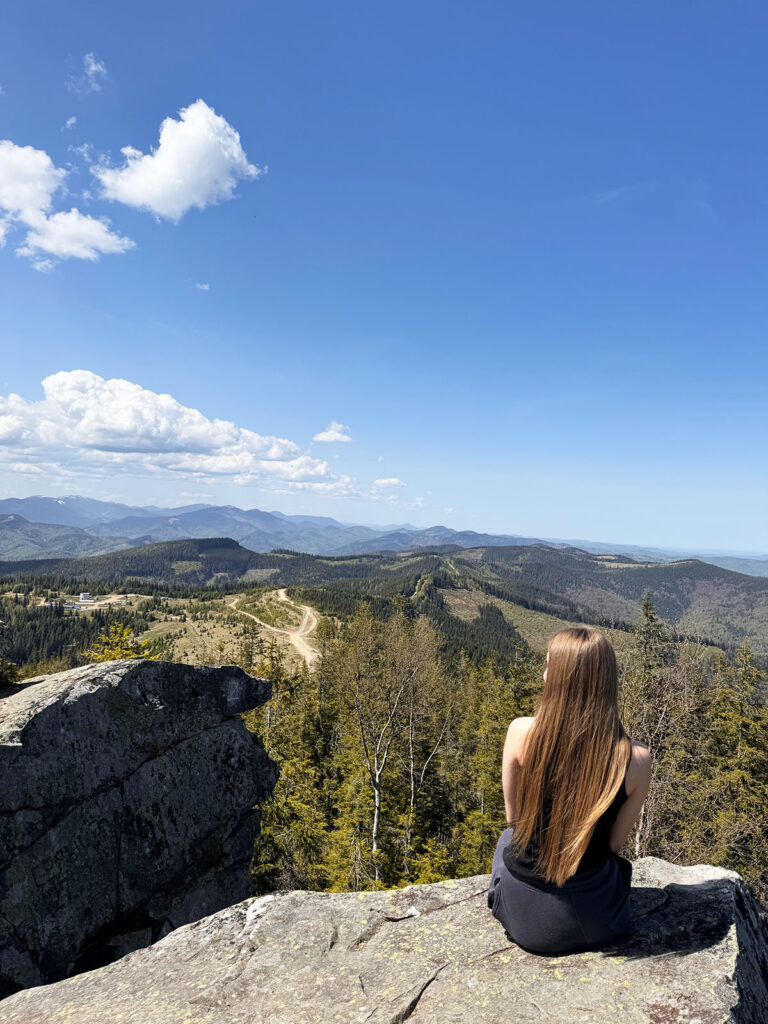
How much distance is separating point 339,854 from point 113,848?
2060 centimetres

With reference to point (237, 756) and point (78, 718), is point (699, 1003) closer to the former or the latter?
point (78, 718)

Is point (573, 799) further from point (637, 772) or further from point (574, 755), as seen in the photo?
point (637, 772)

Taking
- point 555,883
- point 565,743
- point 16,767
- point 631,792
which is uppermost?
point 565,743

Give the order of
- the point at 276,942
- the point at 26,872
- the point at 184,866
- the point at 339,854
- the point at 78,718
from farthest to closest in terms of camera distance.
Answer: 1. the point at 339,854
2. the point at 184,866
3. the point at 78,718
4. the point at 26,872
5. the point at 276,942

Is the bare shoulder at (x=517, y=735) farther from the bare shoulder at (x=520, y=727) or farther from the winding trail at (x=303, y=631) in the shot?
the winding trail at (x=303, y=631)

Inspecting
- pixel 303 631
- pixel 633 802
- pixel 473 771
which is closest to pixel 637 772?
pixel 633 802

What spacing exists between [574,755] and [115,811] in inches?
464

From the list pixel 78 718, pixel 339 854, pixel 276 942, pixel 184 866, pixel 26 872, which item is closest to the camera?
pixel 276 942

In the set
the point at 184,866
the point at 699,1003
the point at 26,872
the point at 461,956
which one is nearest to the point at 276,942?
the point at 461,956

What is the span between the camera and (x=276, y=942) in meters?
6.02

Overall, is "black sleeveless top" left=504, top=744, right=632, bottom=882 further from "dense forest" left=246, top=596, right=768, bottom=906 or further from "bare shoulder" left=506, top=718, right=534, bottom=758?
"dense forest" left=246, top=596, right=768, bottom=906

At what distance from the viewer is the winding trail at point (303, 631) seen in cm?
11109

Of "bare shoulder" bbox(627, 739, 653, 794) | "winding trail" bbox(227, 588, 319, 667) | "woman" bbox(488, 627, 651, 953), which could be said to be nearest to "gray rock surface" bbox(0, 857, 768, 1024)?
"woman" bbox(488, 627, 651, 953)

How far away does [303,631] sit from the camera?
138m
